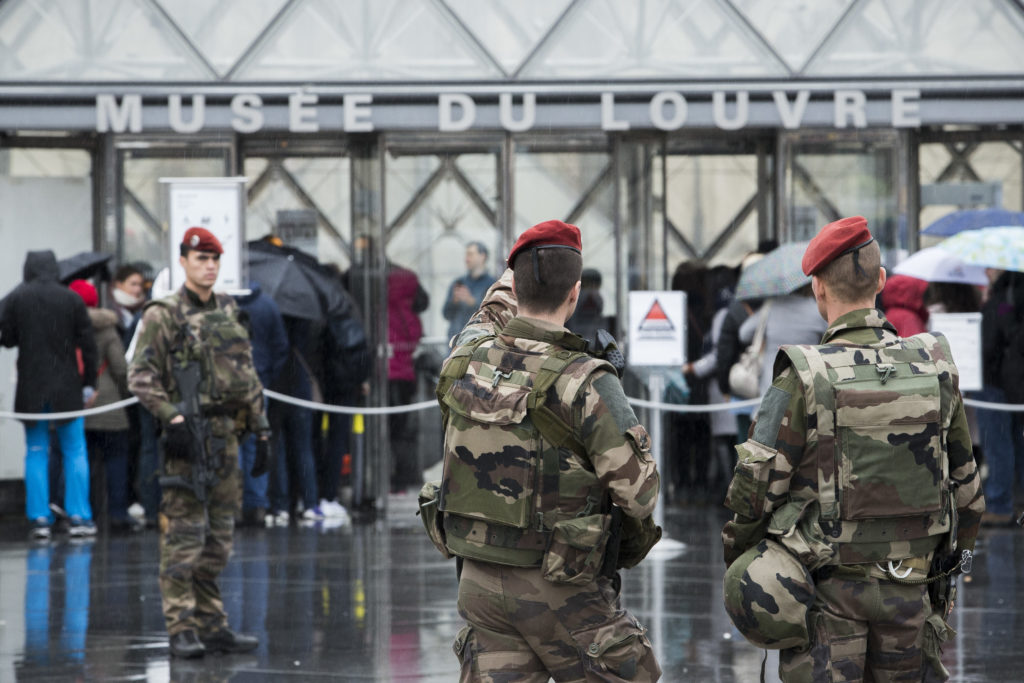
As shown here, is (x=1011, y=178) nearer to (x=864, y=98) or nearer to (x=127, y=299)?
(x=864, y=98)

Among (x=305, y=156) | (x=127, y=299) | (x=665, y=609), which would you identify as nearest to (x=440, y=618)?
(x=665, y=609)

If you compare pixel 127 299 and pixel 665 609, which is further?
pixel 127 299

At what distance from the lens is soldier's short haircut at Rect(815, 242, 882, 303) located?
3863 mm

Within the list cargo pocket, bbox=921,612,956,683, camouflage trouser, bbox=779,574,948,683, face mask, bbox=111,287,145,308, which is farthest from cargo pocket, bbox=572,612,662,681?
face mask, bbox=111,287,145,308

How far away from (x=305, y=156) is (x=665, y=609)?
586 centimetres

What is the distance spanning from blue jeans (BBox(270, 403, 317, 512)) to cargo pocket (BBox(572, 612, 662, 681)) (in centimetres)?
747

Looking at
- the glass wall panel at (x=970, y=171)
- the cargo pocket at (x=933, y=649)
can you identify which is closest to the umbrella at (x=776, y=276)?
the glass wall panel at (x=970, y=171)

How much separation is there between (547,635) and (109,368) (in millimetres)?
7696

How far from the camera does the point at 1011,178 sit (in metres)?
12.2

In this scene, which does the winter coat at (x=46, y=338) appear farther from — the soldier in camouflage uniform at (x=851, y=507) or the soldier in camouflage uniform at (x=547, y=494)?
the soldier in camouflage uniform at (x=851, y=507)

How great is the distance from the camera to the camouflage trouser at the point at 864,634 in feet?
12.0

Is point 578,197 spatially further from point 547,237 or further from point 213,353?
point 547,237

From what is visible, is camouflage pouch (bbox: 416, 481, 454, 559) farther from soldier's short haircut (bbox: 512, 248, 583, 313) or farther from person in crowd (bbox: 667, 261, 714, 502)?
person in crowd (bbox: 667, 261, 714, 502)

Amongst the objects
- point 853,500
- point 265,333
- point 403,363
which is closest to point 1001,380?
point 403,363
